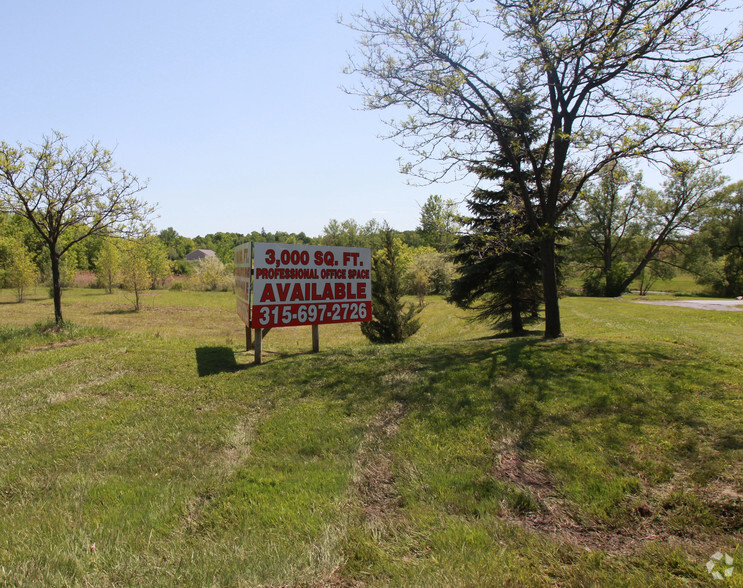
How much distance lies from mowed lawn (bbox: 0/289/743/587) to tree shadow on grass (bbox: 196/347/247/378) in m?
0.26

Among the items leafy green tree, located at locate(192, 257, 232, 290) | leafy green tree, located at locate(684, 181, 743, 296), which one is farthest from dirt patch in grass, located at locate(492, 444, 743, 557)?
leafy green tree, located at locate(192, 257, 232, 290)

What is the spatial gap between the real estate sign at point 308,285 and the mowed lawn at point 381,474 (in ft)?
5.54

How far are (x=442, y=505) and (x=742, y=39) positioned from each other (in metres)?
9.84

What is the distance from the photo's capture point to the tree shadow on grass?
24.3 ft

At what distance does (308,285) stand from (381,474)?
572cm

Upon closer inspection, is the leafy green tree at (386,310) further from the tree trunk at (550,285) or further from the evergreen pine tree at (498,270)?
the tree trunk at (550,285)

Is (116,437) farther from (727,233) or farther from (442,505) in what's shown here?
(727,233)

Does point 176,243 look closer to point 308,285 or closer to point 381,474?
point 308,285

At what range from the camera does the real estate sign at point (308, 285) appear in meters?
8.28

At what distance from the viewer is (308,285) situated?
8.95 meters

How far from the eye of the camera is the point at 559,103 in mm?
9414

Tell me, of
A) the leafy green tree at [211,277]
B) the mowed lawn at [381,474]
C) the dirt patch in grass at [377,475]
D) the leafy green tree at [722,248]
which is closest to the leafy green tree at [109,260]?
the leafy green tree at [211,277]

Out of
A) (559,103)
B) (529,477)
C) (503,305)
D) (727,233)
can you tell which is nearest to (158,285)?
(503,305)

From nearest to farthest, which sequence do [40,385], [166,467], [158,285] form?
[166,467] < [40,385] < [158,285]
